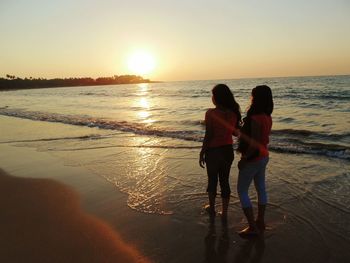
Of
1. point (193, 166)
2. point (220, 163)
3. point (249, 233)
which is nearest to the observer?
point (249, 233)

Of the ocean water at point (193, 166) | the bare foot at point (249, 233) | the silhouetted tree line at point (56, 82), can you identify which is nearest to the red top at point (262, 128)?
the bare foot at point (249, 233)

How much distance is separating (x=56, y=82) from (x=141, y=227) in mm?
140540

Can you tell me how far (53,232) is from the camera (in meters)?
4.82

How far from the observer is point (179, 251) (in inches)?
169

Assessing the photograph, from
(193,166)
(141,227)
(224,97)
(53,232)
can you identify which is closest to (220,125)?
(224,97)

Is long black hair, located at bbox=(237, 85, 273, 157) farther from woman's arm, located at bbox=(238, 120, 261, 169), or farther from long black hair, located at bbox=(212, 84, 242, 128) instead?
long black hair, located at bbox=(212, 84, 242, 128)

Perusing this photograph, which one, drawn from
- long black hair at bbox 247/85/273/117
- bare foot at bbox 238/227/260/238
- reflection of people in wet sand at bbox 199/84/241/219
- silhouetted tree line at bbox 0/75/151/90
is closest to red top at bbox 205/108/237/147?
reflection of people in wet sand at bbox 199/84/241/219

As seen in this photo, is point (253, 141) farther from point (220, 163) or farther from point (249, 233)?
point (249, 233)

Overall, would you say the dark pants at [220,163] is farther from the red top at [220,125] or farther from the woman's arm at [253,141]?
the woman's arm at [253,141]

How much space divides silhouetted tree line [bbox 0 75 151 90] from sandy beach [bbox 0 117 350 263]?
11103 cm

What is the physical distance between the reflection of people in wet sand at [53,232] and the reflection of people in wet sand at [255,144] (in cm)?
151

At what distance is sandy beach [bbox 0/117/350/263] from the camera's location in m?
4.20

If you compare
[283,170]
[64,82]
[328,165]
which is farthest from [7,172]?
[64,82]

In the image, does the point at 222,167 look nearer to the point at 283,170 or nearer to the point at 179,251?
the point at 179,251
